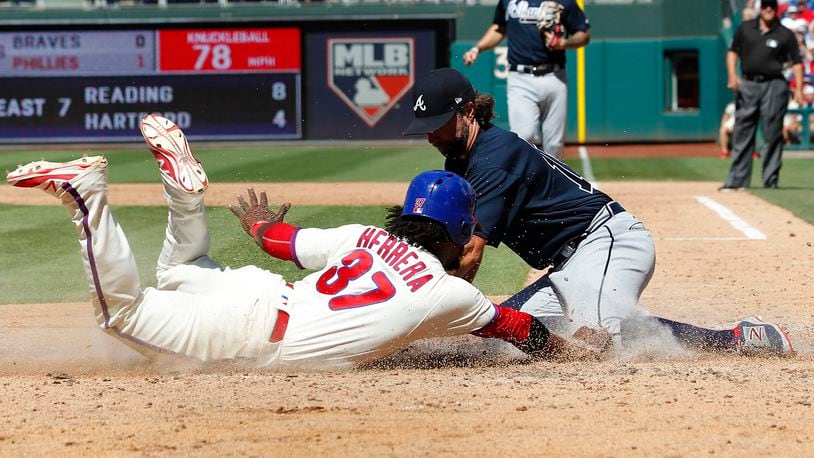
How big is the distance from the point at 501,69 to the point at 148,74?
23.1 feet

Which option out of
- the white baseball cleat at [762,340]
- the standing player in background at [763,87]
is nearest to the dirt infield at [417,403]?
the white baseball cleat at [762,340]

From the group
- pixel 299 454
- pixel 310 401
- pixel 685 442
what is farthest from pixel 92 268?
pixel 685 442

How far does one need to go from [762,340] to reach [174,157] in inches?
102

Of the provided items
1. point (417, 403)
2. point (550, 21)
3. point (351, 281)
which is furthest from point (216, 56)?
point (417, 403)

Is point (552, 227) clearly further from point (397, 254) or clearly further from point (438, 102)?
point (397, 254)

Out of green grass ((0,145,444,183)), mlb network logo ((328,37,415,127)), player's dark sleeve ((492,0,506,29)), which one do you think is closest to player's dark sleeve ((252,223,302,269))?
player's dark sleeve ((492,0,506,29))

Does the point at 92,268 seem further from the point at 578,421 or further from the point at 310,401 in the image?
the point at 578,421

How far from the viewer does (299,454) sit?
349cm

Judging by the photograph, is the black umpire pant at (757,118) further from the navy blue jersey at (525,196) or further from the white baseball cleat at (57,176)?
the white baseball cleat at (57,176)

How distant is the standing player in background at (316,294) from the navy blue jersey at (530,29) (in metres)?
5.33

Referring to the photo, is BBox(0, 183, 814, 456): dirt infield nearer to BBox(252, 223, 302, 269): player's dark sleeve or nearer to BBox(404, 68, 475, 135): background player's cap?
BBox(252, 223, 302, 269): player's dark sleeve

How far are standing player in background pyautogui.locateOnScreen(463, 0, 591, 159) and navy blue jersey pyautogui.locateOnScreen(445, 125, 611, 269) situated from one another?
433 centimetres

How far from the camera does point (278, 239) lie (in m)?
4.75

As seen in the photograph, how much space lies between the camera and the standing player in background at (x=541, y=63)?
963cm
